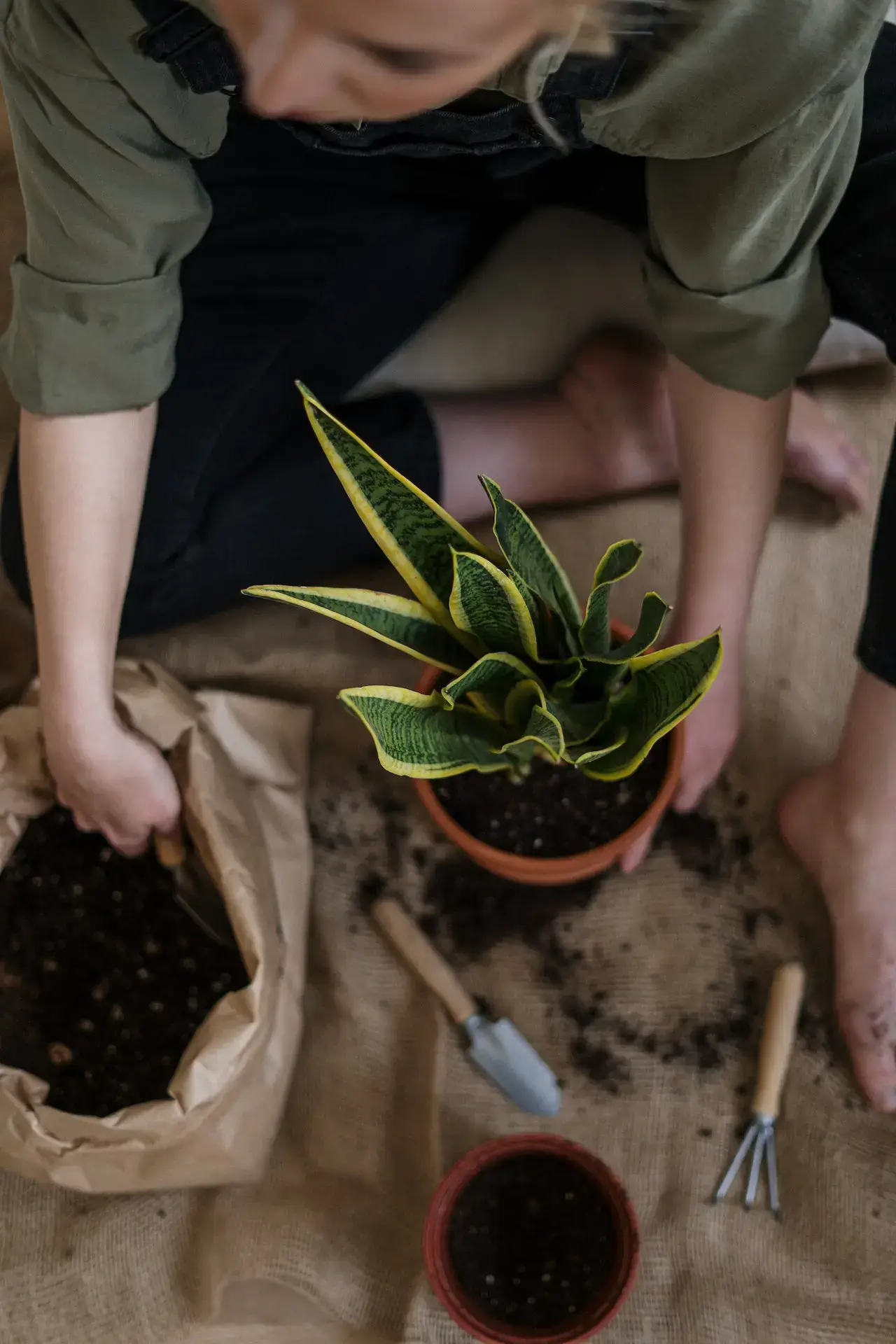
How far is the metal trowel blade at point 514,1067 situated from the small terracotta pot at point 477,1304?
48 millimetres

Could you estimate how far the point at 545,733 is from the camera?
0.57 metres

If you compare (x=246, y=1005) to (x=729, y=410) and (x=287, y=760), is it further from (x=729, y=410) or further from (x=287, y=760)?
(x=729, y=410)

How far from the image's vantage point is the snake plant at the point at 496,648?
1.86 feet

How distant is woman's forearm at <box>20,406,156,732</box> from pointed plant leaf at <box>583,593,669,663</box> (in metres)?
0.34

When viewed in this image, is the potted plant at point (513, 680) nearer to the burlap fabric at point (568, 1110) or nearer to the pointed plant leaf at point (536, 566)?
the pointed plant leaf at point (536, 566)

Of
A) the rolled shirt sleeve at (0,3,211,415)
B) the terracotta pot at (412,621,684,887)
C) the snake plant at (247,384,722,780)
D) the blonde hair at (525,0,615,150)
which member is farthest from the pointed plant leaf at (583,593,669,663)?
the rolled shirt sleeve at (0,3,211,415)

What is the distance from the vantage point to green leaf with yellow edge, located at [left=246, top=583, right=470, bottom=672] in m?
0.57

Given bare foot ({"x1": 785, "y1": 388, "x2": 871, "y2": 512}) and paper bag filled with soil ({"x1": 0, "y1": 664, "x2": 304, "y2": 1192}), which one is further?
bare foot ({"x1": 785, "y1": 388, "x2": 871, "y2": 512})

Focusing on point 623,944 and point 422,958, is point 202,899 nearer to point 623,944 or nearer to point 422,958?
point 422,958

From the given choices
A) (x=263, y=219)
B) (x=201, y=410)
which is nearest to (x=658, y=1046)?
(x=201, y=410)

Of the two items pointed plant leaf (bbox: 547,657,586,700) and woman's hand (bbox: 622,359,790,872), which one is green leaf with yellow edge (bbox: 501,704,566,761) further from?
woman's hand (bbox: 622,359,790,872)

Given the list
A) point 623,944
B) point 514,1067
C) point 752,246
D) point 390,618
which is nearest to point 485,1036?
point 514,1067

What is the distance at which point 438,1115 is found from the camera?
2.66ft

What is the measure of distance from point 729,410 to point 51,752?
21.1 inches
